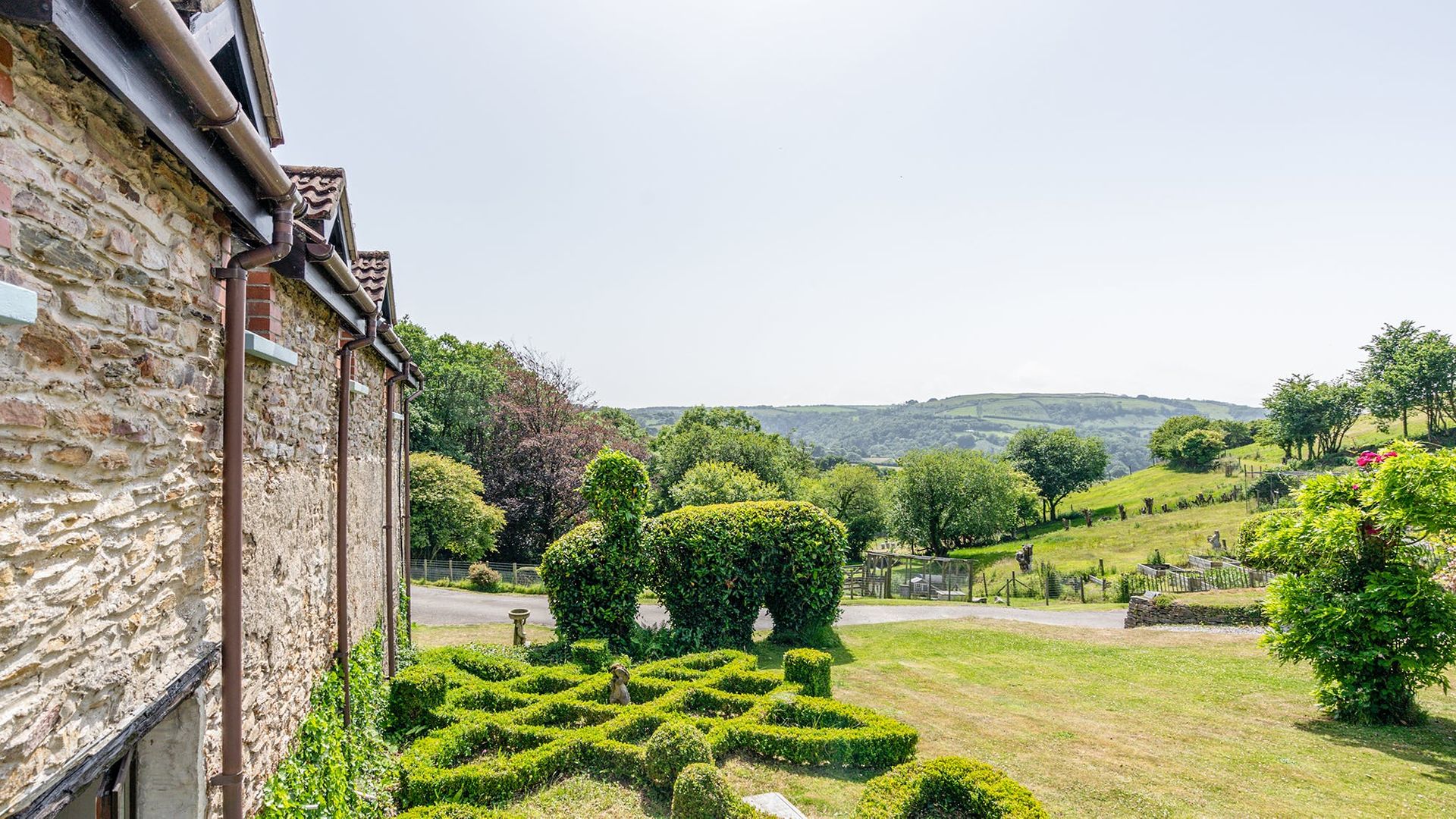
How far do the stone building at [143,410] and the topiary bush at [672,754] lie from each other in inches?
158

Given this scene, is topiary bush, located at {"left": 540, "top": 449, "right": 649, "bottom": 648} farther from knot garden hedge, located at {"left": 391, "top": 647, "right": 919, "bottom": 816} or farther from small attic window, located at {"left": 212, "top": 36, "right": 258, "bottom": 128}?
small attic window, located at {"left": 212, "top": 36, "right": 258, "bottom": 128}

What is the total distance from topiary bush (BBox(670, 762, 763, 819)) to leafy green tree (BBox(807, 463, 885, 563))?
35.8 meters

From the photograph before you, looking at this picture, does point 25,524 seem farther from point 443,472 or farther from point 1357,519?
point 443,472

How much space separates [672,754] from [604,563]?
5930mm

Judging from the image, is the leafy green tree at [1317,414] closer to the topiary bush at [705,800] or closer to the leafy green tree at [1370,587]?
the leafy green tree at [1370,587]

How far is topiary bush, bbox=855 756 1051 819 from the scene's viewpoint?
22.9 feet

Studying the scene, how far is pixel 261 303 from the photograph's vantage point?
518 centimetres

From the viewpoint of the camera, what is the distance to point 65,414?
108 inches

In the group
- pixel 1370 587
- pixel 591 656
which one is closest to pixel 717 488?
pixel 591 656

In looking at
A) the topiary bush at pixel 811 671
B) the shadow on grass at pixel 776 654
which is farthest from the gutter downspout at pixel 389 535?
the shadow on grass at pixel 776 654

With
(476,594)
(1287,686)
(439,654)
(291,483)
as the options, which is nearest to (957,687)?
(1287,686)

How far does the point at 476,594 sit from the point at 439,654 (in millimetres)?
11785

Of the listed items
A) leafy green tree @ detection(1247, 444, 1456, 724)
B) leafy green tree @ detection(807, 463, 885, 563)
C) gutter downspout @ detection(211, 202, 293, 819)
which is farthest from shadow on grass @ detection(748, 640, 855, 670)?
leafy green tree @ detection(807, 463, 885, 563)

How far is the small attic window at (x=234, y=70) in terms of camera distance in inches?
167
